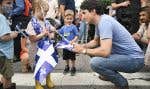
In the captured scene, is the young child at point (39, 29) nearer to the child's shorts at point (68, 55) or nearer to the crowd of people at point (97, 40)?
the crowd of people at point (97, 40)

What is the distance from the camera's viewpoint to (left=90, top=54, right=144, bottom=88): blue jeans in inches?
282

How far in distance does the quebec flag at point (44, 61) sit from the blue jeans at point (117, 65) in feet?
3.18

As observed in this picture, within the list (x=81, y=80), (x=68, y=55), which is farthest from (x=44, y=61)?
(x=68, y=55)

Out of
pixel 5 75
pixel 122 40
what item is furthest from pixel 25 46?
pixel 122 40

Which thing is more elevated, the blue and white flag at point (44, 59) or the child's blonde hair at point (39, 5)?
the child's blonde hair at point (39, 5)

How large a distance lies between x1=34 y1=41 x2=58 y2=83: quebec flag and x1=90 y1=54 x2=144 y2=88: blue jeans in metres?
0.97

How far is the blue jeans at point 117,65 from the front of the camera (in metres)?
7.17

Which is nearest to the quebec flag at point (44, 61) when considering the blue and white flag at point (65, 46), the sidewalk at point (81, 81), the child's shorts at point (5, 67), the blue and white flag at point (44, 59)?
the blue and white flag at point (44, 59)

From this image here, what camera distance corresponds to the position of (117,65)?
7.17m

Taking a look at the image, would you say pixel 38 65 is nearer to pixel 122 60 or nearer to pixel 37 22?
pixel 37 22

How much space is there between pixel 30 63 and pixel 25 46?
33 centimetres

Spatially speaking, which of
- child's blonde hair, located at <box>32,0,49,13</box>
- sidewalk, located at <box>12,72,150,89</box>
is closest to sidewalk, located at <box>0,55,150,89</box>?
sidewalk, located at <box>12,72,150,89</box>

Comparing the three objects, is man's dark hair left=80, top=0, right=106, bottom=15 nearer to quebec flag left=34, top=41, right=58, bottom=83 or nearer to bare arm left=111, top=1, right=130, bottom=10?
quebec flag left=34, top=41, right=58, bottom=83

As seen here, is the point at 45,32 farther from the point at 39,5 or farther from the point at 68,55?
the point at 68,55
